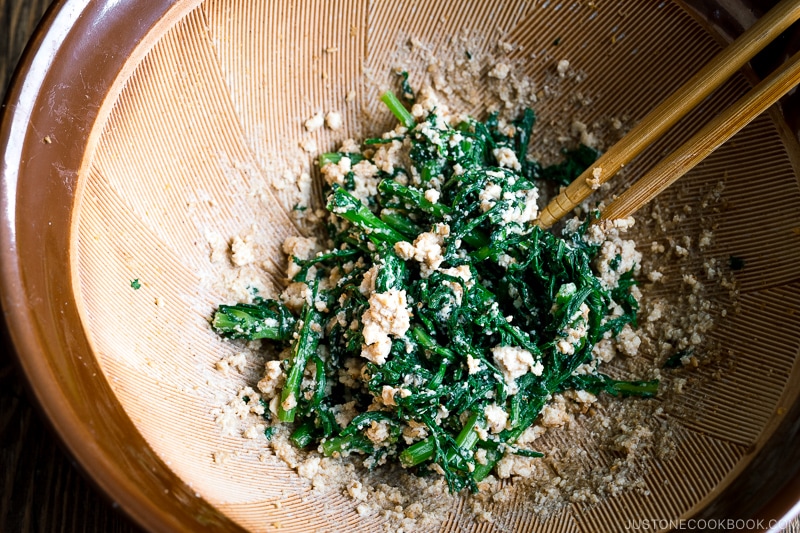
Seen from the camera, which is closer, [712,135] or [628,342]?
[712,135]

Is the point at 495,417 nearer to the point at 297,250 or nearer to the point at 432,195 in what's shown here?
the point at 432,195

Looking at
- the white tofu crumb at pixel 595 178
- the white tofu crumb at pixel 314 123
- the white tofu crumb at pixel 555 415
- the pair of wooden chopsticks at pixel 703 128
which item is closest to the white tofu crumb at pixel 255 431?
the white tofu crumb at pixel 555 415

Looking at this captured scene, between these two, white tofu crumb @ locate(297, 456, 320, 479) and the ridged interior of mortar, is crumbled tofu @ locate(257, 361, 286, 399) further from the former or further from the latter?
white tofu crumb @ locate(297, 456, 320, 479)

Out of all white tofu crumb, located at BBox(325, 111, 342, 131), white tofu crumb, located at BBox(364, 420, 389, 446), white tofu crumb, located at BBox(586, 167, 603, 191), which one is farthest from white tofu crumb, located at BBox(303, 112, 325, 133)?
white tofu crumb, located at BBox(364, 420, 389, 446)

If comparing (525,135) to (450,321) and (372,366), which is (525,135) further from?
(372,366)

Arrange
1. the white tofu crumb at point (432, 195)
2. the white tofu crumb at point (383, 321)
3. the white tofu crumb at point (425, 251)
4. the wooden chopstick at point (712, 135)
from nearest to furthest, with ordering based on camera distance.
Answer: the wooden chopstick at point (712, 135)
the white tofu crumb at point (383, 321)
the white tofu crumb at point (425, 251)
the white tofu crumb at point (432, 195)

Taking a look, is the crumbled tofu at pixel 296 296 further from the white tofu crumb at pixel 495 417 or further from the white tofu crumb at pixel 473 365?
the white tofu crumb at pixel 495 417

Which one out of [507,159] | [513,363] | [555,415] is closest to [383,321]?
[513,363]

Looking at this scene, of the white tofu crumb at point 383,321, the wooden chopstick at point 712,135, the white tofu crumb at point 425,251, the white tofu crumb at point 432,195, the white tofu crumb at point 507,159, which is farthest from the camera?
the white tofu crumb at point 507,159

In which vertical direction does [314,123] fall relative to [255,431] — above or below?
above
